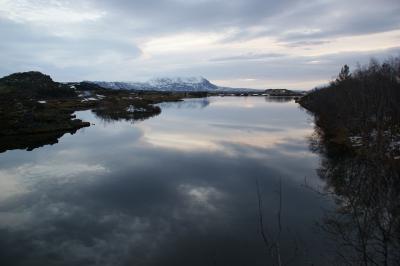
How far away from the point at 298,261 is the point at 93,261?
30.4ft

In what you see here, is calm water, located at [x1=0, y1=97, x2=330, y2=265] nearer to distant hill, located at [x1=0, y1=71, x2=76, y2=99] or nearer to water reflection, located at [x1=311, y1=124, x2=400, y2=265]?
water reflection, located at [x1=311, y1=124, x2=400, y2=265]

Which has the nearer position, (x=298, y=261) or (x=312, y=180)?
(x=298, y=261)

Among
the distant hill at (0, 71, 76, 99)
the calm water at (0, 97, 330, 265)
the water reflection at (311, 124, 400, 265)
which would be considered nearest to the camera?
the water reflection at (311, 124, 400, 265)

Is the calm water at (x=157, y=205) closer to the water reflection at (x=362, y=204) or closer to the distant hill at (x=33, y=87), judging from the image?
the water reflection at (x=362, y=204)

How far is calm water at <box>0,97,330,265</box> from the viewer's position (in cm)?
1761

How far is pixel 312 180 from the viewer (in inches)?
1145

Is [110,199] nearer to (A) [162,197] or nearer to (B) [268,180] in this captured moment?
(A) [162,197]

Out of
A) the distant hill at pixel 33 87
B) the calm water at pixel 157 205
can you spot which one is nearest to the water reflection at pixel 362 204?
the calm water at pixel 157 205

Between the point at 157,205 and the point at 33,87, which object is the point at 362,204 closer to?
the point at 157,205

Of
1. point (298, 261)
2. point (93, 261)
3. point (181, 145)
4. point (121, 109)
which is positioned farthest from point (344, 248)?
point (121, 109)

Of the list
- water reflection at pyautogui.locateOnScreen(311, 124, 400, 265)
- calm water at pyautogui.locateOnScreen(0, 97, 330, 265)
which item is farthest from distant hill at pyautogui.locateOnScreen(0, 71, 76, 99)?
water reflection at pyautogui.locateOnScreen(311, 124, 400, 265)

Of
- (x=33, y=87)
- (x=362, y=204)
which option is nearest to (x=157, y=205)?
(x=362, y=204)

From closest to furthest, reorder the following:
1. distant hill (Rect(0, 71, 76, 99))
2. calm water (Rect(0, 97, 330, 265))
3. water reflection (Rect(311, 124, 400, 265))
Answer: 1. water reflection (Rect(311, 124, 400, 265))
2. calm water (Rect(0, 97, 330, 265))
3. distant hill (Rect(0, 71, 76, 99))

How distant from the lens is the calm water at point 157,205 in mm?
17609
